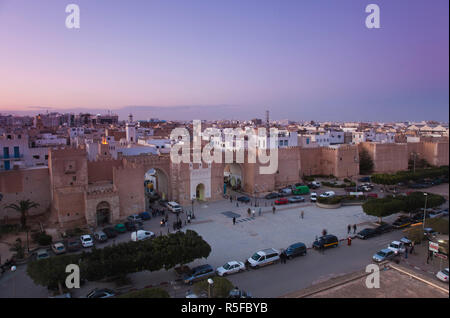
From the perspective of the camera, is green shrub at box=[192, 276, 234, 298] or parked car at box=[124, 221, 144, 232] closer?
green shrub at box=[192, 276, 234, 298]

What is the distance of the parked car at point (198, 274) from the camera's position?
12562 millimetres

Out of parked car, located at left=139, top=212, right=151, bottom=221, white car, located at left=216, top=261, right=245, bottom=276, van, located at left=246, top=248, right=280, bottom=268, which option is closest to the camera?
white car, located at left=216, top=261, right=245, bottom=276

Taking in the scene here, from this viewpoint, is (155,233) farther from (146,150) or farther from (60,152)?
(146,150)

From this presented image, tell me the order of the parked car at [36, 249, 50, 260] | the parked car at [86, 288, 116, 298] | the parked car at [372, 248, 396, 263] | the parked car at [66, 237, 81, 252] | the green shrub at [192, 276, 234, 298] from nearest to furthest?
1. the green shrub at [192, 276, 234, 298]
2. the parked car at [86, 288, 116, 298]
3. the parked car at [372, 248, 396, 263]
4. the parked car at [36, 249, 50, 260]
5. the parked car at [66, 237, 81, 252]

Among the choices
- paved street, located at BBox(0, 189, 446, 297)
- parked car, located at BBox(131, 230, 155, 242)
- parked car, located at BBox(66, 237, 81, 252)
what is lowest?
paved street, located at BBox(0, 189, 446, 297)

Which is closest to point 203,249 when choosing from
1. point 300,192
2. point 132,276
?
point 132,276

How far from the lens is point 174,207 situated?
75.5 ft

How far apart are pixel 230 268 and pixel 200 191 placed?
1310cm

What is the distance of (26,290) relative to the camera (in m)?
12.2

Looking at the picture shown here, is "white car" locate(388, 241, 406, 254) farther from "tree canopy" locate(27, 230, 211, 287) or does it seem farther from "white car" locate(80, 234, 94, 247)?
"white car" locate(80, 234, 94, 247)

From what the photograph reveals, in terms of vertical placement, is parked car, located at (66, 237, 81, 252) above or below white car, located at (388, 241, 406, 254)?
below

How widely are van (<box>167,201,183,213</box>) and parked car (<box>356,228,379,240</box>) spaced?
38.3 ft

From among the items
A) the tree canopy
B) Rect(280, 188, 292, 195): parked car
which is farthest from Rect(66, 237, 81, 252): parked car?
Rect(280, 188, 292, 195): parked car

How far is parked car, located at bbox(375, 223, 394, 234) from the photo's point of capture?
18.1m
